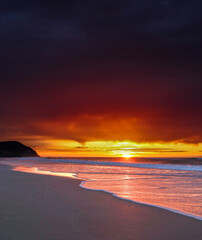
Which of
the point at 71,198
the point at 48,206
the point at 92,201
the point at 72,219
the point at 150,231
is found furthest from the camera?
the point at 71,198

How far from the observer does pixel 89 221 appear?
5586 mm

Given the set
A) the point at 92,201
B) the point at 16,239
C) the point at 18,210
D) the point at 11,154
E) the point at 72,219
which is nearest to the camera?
the point at 16,239

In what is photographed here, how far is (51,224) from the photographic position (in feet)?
17.4

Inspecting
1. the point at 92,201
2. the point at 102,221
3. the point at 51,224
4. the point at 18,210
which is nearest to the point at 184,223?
the point at 102,221

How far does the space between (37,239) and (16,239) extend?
1.05 ft

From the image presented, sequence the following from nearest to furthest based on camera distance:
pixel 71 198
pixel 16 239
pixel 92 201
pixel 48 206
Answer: pixel 16 239 → pixel 48 206 → pixel 92 201 → pixel 71 198

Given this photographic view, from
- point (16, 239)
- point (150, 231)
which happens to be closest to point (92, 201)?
point (150, 231)

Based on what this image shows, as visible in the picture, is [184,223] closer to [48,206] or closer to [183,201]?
[183,201]

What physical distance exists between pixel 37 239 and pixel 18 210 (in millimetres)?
2310

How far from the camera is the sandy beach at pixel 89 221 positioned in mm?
4636

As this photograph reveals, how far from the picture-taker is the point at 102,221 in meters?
5.62

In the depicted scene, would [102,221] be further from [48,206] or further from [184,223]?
[48,206]

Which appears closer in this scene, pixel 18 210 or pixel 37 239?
pixel 37 239

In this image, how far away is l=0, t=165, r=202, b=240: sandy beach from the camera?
464cm
